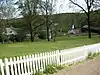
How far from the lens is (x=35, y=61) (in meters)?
8.67

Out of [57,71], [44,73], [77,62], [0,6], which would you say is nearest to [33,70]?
[44,73]

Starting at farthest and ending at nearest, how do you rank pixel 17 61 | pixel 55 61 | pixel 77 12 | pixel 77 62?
pixel 77 12 → pixel 77 62 → pixel 55 61 → pixel 17 61

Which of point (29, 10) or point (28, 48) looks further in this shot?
point (29, 10)

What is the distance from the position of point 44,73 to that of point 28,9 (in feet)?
130

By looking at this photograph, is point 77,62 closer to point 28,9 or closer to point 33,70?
point 33,70

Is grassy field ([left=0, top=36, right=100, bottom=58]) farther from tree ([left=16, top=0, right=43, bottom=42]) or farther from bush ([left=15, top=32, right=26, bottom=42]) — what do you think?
bush ([left=15, top=32, right=26, bottom=42])

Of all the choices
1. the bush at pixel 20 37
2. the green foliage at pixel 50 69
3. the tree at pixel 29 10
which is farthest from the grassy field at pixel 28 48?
the bush at pixel 20 37

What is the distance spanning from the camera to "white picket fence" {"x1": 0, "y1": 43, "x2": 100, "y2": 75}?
7.50m

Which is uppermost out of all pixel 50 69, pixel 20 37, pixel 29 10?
pixel 29 10

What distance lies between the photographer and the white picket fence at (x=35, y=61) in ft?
24.6

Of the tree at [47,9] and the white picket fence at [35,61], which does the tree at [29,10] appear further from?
the white picket fence at [35,61]

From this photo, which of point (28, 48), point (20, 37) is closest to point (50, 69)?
point (28, 48)

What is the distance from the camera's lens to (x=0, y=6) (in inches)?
1511

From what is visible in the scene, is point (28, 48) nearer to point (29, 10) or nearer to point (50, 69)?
point (50, 69)
